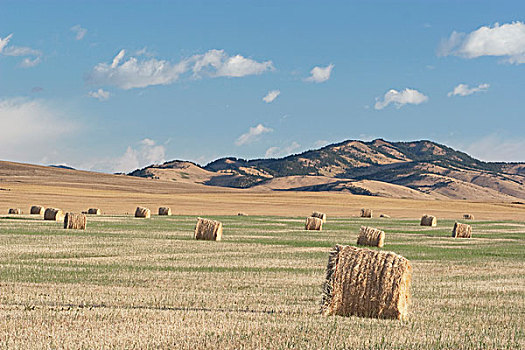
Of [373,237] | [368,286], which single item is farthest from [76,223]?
[368,286]

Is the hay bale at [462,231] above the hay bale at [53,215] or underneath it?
above

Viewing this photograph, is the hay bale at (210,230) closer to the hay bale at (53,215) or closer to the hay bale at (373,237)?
the hay bale at (373,237)

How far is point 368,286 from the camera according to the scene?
13.3 meters

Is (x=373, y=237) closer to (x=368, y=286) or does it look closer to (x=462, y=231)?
(x=462, y=231)

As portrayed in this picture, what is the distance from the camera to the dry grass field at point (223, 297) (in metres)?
11.0

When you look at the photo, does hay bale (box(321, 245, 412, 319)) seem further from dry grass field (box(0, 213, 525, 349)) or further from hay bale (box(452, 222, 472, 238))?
hay bale (box(452, 222, 472, 238))

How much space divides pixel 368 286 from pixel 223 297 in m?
4.07

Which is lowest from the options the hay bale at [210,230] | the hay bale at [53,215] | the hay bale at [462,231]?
the hay bale at [53,215]

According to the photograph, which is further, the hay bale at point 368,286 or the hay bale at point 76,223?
the hay bale at point 76,223

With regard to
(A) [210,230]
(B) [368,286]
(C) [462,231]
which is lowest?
(A) [210,230]

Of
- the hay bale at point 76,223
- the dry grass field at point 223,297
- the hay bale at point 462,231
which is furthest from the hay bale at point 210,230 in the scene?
the hay bale at point 462,231

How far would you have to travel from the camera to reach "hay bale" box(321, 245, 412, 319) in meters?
13.2

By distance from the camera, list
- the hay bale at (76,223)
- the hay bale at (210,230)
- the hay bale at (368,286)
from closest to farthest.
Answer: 1. the hay bale at (368,286)
2. the hay bale at (210,230)
3. the hay bale at (76,223)

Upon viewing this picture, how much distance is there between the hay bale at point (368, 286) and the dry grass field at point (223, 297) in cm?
39
